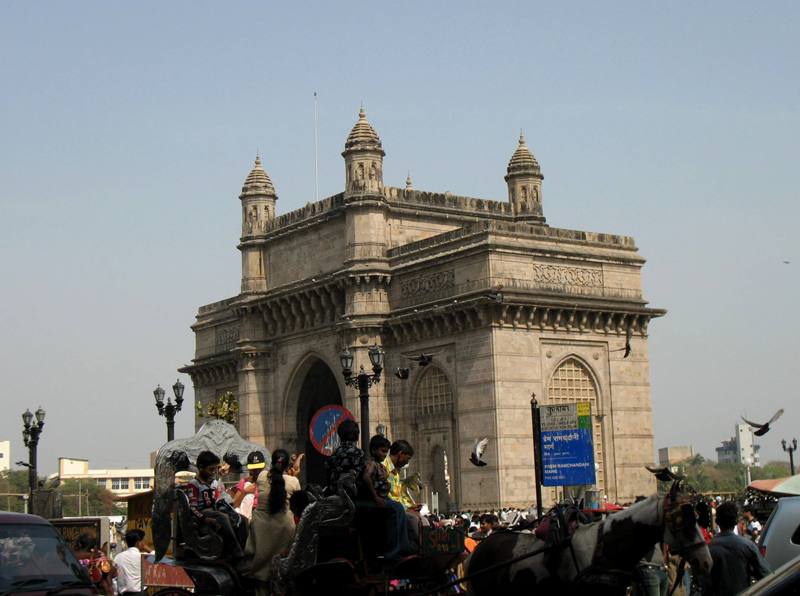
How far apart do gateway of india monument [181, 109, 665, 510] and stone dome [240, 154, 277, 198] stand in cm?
150

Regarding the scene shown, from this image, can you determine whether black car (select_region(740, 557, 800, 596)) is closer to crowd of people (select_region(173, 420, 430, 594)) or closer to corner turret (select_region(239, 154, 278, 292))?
crowd of people (select_region(173, 420, 430, 594))

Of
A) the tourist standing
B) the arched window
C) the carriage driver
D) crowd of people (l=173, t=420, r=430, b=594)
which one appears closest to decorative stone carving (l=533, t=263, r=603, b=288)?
the arched window

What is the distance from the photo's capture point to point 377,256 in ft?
146

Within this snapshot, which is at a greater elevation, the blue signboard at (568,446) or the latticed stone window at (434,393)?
the latticed stone window at (434,393)

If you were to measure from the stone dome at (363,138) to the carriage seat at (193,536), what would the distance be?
34345 millimetres

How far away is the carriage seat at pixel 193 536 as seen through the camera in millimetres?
11312

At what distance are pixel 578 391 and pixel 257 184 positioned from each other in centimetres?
1621

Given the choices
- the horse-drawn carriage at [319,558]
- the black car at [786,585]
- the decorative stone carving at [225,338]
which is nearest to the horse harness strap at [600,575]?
the horse-drawn carriage at [319,558]

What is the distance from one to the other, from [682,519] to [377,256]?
117 feet

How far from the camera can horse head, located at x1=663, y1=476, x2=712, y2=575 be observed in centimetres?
921

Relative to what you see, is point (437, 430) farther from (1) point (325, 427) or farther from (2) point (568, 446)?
(2) point (568, 446)

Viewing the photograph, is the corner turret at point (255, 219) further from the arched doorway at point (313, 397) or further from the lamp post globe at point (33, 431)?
the lamp post globe at point (33, 431)

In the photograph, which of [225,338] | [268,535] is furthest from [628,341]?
[268,535]

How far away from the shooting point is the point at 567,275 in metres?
42.0
